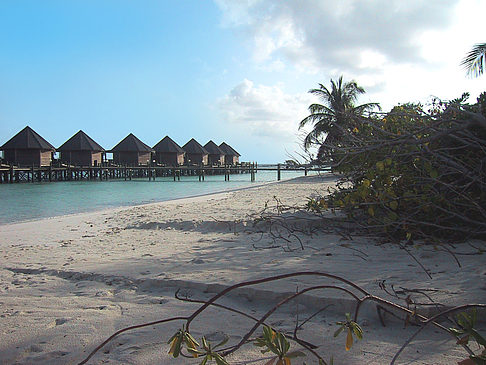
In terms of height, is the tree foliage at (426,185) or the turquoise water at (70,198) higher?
the tree foliage at (426,185)

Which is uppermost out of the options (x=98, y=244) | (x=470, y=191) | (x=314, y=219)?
(x=470, y=191)

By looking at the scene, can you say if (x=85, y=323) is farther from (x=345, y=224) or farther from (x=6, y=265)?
(x=345, y=224)

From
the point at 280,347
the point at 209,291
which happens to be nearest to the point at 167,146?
the point at 209,291

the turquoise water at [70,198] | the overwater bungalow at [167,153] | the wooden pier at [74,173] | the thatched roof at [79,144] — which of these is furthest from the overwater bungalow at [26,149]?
the overwater bungalow at [167,153]

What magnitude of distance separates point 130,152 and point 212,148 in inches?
610

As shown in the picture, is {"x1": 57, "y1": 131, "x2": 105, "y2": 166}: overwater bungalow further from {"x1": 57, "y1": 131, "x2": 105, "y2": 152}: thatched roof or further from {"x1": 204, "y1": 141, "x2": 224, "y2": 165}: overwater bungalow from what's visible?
{"x1": 204, "y1": 141, "x2": 224, "y2": 165}: overwater bungalow

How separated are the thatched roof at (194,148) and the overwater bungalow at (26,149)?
1919 centimetres

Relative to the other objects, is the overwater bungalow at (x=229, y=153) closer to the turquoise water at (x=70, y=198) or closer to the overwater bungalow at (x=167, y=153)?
the overwater bungalow at (x=167, y=153)

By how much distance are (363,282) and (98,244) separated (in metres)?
4.46

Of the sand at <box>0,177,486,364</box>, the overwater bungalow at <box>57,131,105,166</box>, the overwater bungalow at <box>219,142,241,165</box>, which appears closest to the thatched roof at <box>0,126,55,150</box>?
the overwater bungalow at <box>57,131,105,166</box>

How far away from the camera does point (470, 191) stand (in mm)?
3949

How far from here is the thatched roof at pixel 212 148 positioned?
57.3 meters

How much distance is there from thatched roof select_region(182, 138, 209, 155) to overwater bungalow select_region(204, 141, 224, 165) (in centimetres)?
304

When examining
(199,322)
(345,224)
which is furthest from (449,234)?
(199,322)
